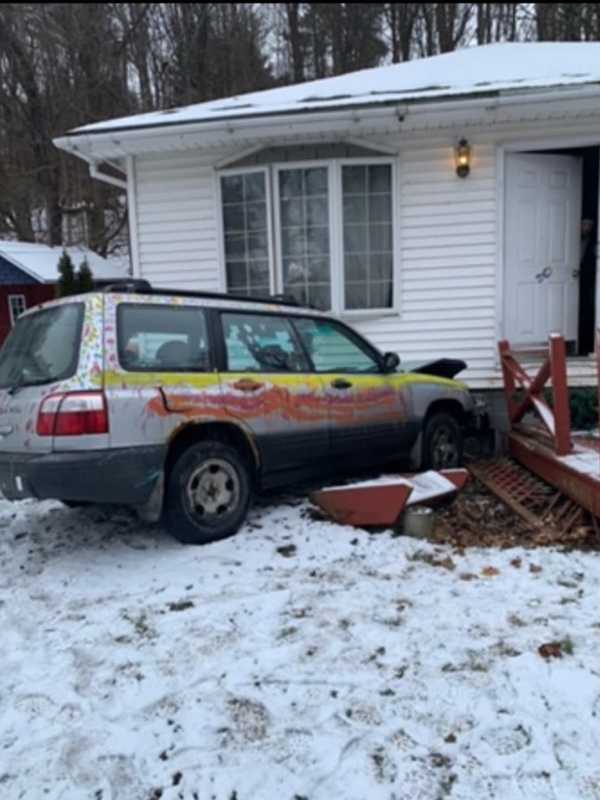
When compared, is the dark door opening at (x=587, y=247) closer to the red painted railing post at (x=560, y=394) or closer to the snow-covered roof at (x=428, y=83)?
the snow-covered roof at (x=428, y=83)

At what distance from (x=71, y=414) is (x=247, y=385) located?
132cm

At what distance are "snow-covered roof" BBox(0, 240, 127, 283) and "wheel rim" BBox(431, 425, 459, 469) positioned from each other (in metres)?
14.4

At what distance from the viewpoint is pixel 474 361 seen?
7.86 metres

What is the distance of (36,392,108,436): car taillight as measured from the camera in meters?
3.91

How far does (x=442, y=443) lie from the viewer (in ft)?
20.4

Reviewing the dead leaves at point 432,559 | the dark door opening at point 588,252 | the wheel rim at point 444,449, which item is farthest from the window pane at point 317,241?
the dead leaves at point 432,559

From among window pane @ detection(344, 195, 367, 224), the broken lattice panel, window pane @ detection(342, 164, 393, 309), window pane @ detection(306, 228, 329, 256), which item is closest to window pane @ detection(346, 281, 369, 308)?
window pane @ detection(342, 164, 393, 309)

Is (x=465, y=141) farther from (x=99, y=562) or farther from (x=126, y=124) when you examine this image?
(x=99, y=562)

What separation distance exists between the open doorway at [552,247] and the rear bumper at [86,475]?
17.6 ft

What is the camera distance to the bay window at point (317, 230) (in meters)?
7.77

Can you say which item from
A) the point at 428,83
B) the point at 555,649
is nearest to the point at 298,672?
the point at 555,649

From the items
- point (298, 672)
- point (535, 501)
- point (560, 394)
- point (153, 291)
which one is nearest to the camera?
point (298, 672)

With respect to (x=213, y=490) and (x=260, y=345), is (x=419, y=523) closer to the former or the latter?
(x=213, y=490)

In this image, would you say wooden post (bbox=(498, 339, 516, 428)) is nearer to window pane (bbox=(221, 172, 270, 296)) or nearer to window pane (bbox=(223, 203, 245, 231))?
window pane (bbox=(221, 172, 270, 296))
